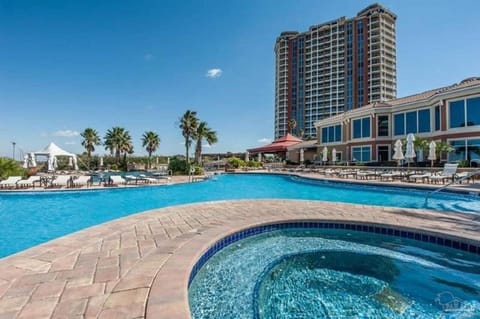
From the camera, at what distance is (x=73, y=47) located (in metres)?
14.3

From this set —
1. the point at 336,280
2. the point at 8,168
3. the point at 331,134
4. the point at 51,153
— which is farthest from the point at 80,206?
the point at 331,134

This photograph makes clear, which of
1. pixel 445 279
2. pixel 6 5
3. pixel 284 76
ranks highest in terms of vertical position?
pixel 284 76

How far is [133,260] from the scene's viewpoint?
3141 millimetres

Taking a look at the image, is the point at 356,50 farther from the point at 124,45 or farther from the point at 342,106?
the point at 124,45

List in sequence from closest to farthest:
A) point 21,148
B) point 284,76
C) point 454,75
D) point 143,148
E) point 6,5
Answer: point 6,5 < point 454,75 < point 21,148 < point 143,148 < point 284,76

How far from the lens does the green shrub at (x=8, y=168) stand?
1466 cm

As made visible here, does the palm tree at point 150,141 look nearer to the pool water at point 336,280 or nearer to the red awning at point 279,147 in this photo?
the red awning at point 279,147

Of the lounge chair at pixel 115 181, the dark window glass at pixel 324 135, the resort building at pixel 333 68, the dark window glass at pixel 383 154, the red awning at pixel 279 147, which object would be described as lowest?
the lounge chair at pixel 115 181

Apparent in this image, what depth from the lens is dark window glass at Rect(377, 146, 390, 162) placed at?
2250 cm

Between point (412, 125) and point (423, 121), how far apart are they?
906 millimetres

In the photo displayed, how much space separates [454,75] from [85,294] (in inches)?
1435

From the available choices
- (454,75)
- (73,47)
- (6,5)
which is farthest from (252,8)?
(454,75)

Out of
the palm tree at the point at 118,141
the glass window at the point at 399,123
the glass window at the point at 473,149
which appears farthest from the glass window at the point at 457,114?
the palm tree at the point at 118,141

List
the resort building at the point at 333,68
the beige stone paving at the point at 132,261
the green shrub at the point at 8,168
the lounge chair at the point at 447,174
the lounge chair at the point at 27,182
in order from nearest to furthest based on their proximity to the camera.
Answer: the beige stone paving at the point at 132,261, the lounge chair at the point at 447,174, the lounge chair at the point at 27,182, the green shrub at the point at 8,168, the resort building at the point at 333,68
